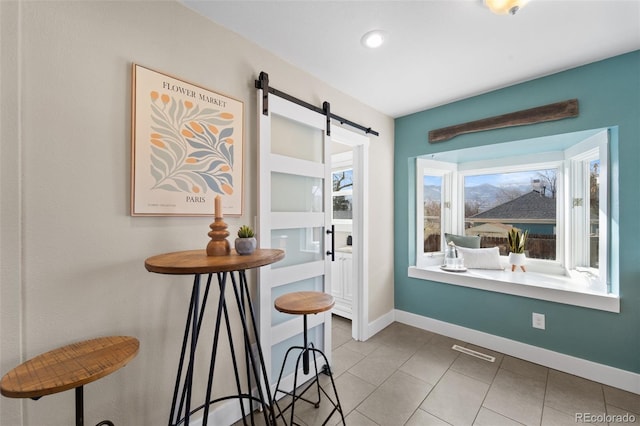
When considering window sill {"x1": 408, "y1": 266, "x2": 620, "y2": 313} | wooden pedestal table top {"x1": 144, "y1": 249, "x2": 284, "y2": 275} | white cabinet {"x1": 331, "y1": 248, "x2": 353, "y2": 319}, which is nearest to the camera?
wooden pedestal table top {"x1": 144, "y1": 249, "x2": 284, "y2": 275}

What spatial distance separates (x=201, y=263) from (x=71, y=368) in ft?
1.71

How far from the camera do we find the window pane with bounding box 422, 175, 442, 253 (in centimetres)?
344

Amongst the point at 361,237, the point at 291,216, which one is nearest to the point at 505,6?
the point at 291,216

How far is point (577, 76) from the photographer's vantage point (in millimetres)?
2152

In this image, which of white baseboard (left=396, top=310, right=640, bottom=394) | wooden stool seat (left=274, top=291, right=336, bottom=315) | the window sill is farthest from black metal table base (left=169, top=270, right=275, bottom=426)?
the window sill

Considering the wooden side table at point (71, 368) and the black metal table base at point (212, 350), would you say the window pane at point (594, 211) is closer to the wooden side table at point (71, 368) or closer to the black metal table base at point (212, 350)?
the black metal table base at point (212, 350)

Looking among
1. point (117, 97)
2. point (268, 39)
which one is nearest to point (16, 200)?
point (117, 97)

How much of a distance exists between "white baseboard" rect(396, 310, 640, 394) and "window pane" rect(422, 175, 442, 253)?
928 mm

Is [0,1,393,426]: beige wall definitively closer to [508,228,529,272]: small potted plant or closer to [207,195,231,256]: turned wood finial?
[207,195,231,256]: turned wood finial

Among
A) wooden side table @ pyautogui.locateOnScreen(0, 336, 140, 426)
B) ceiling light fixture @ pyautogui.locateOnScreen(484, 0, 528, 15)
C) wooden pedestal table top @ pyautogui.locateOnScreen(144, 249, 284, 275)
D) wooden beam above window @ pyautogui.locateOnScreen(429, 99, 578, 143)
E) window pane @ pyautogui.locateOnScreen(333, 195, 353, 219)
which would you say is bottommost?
wooden side table @ pyautogui.locateOnScreen(0, 336, 140, 426)

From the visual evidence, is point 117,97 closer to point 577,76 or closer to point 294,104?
point 294,104

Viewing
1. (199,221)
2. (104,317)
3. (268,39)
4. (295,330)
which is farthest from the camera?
(295,330)

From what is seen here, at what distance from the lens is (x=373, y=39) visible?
1777 millimetres

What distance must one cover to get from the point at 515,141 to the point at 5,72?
3.40 m
